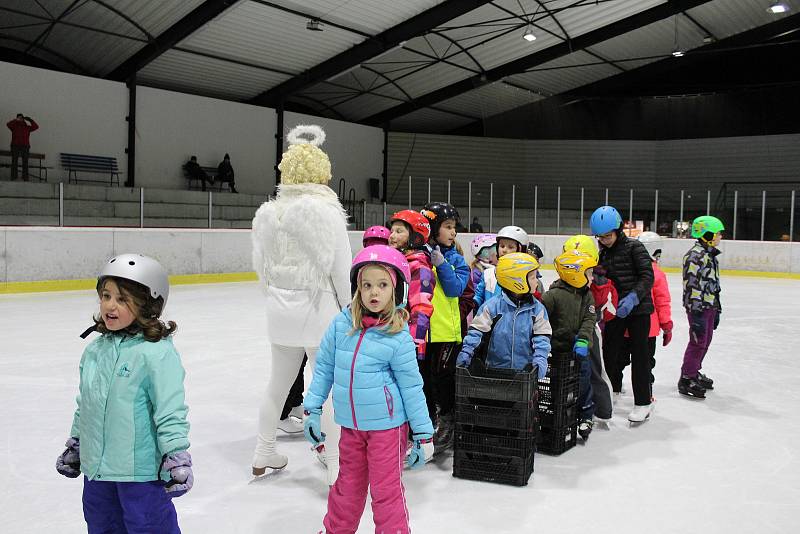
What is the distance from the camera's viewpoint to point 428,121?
2498cm

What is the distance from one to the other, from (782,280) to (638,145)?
10.5 metres

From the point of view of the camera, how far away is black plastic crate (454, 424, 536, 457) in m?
3.21

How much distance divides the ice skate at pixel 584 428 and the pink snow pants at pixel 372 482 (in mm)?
1829

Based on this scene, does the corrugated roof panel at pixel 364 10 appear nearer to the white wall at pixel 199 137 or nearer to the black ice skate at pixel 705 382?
the white wall at pixel 199 137

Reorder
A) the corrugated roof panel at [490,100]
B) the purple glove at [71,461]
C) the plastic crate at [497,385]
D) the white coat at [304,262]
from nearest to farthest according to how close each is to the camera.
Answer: the purple glove at [71,461]
the white coat at [304,262]
the plastic crate at [497,385]
the corrugated roof panel at [490,100]

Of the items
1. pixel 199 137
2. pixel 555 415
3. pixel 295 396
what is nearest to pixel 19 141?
pixel 199 137

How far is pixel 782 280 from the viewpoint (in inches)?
560

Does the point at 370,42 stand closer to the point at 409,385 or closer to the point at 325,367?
the point at 325,367

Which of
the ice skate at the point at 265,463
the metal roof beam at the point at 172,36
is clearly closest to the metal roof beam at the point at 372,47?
the metal roof beam at the point at 172,36

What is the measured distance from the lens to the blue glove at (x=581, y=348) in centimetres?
354

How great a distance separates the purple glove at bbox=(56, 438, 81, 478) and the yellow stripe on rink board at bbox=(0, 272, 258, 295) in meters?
8.80

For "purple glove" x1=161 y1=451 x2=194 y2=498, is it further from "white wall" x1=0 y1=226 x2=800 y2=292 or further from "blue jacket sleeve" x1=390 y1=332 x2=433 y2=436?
"white wall" x1=0 y1=226 x2=800 y2=292

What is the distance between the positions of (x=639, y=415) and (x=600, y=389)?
323 millimetres

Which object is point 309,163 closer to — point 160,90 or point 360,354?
point 360,354
